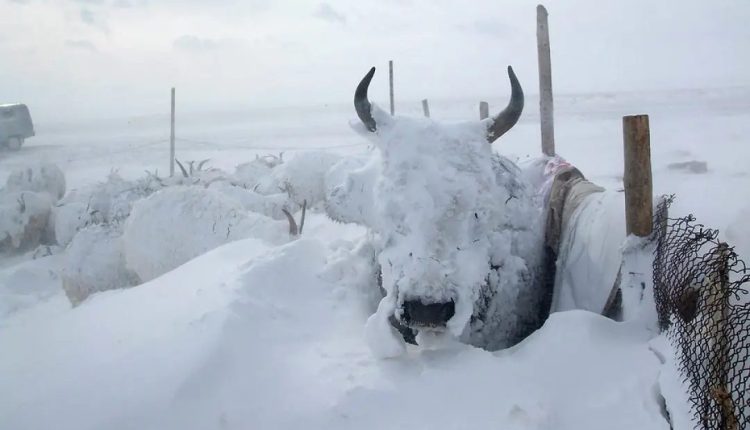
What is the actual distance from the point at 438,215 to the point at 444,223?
65 mm

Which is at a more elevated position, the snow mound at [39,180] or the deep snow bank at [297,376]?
the snow mound at [39,180]

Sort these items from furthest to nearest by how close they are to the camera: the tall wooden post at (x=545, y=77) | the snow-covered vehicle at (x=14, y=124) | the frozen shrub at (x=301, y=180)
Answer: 1. the snow-covered vehicle at (x=14, y=124)
2. the frozen shrub at (x=301, y=180)
3. the tall wooden post at (x=545, y=77)

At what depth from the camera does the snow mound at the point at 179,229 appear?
8016 millimetres

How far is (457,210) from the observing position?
3602 mm

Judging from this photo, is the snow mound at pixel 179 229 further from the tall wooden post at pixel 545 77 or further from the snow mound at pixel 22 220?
the snow mound at pixel 22 220

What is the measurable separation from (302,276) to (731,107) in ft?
130

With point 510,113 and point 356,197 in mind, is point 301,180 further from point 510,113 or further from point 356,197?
point 510,113

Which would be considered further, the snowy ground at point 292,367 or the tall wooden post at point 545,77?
the tall wooden post at point 545,77

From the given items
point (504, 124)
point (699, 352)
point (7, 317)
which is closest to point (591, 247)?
point (504, 124)

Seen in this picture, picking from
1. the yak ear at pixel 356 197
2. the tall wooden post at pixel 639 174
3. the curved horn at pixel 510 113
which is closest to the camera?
the tall wooden post at pixel 639 174

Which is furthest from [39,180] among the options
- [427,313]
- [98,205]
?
[427,313]

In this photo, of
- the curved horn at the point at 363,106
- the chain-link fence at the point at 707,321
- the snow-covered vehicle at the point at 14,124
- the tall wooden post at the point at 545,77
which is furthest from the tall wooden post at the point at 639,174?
the snow-covered vehicle at the point at 14,124

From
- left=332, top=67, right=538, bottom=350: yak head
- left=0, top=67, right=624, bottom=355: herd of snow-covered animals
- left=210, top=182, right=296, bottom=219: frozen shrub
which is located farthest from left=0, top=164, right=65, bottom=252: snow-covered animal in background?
left=332, top=67, right=538, bottom=350: yak head

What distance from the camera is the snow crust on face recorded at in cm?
334
